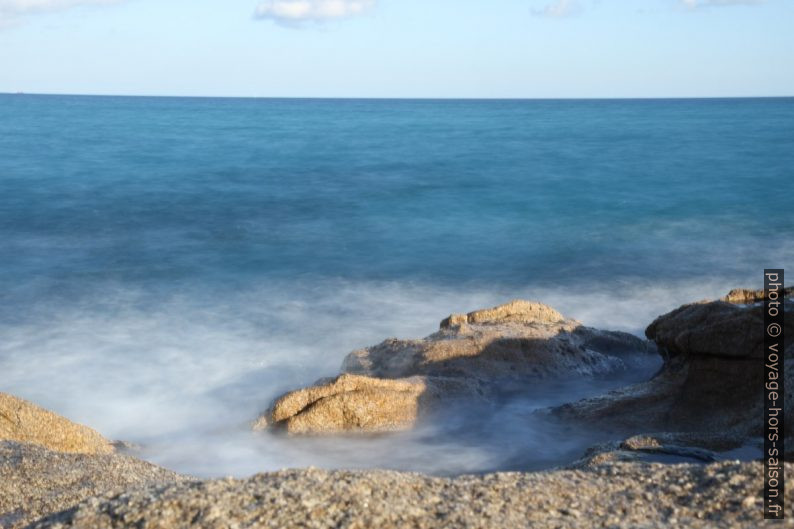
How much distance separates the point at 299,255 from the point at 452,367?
36.2ft

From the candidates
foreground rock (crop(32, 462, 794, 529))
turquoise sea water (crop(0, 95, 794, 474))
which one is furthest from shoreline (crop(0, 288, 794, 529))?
turquoise sea water (crop(0, 95, 794, 474))

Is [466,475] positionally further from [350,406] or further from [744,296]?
[744,296]

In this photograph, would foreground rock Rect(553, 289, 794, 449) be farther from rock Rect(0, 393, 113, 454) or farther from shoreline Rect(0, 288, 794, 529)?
rock Rect(0, 393, 113, 454)

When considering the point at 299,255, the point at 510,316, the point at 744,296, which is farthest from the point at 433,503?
the point at 299,255

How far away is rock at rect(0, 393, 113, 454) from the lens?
6.57m

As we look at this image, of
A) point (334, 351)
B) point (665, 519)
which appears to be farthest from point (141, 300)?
point (665, 519)

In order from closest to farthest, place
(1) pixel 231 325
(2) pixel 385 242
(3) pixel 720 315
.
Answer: (3) pixel 720 315, (1) pixel 231 325, (2) pixel 385 242

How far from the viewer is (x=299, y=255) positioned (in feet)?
64.3

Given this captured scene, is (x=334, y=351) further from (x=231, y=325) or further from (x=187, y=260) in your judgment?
(x=187, y=260)

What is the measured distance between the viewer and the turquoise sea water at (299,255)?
11555mm

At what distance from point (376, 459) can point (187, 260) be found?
12.5 metres

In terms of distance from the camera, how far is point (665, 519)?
380 centimetres

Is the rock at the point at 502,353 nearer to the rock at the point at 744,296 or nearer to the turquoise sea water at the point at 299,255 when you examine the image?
the rock at the point at 744,296

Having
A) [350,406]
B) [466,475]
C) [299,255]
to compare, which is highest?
[299,255]
